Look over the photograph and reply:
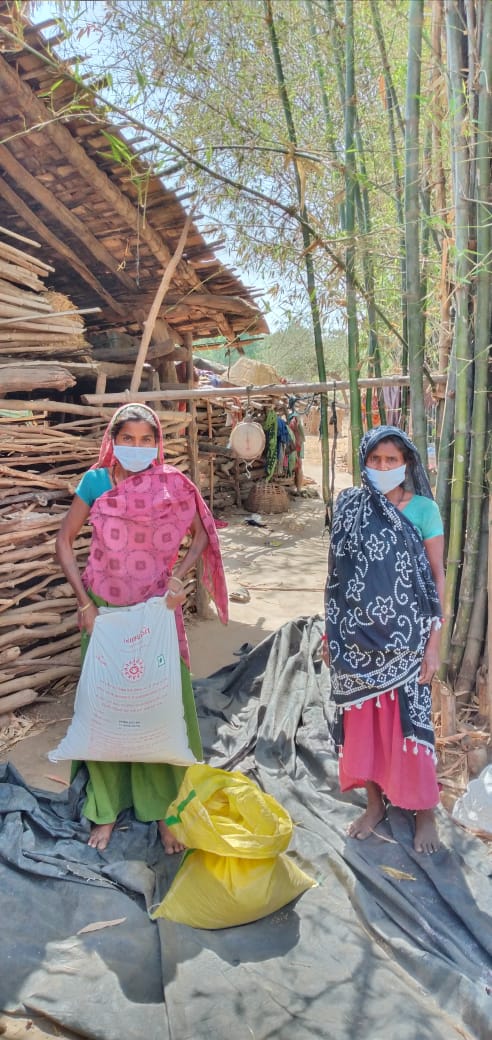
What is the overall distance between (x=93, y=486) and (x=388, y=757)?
1540 mm

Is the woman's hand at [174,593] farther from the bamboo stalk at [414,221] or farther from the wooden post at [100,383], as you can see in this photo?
the wooden post at [100,383]

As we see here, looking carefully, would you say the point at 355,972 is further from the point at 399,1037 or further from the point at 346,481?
the point at 346,481

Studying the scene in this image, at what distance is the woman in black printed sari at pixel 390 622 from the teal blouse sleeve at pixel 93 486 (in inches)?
37.8

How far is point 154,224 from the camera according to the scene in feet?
14.5

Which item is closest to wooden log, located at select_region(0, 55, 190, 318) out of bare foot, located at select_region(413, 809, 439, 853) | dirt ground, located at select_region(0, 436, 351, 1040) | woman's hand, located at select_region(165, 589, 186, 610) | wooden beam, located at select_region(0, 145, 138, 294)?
wooden beam, located at select_region(0, 145, 138, 294)

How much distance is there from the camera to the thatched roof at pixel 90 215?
11.6 feet

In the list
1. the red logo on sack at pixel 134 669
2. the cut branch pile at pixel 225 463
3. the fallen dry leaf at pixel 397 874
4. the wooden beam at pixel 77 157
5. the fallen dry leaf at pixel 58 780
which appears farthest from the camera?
the cut branch pile at pixel 225 463

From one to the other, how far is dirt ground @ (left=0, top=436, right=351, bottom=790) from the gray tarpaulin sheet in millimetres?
692

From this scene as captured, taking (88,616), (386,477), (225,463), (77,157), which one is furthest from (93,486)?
(225,463)

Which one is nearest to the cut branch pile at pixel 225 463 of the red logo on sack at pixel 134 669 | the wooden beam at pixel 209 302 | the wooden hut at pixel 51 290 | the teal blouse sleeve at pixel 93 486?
the wooden beam at pixel 209 302

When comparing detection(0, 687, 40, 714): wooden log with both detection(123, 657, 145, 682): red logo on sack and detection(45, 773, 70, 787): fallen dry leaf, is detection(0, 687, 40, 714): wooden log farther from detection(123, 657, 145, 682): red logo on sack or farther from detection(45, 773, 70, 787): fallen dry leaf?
detection(123, 657, 145, 682): red logo on sack

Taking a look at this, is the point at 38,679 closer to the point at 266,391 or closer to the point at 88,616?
the point at 88,616

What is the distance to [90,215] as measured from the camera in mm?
4316

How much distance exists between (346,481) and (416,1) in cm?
1217
